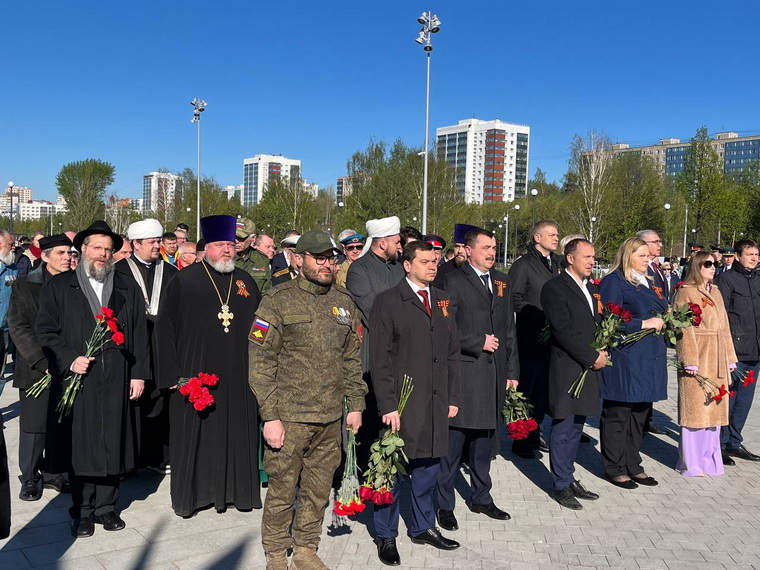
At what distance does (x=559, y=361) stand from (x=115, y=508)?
388 cm

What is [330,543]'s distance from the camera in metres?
4.95

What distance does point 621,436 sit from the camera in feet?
21.5

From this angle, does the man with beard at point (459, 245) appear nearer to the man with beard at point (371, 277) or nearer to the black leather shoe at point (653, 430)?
the man with beard at point (371, 277)

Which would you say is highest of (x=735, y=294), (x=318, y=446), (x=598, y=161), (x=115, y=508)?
(x=598, y=161)

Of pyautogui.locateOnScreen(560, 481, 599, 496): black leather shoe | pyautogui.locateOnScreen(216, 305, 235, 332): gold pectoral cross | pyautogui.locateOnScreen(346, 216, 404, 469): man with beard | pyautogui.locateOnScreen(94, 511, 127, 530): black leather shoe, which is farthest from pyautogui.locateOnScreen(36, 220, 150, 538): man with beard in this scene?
pyautogui.locateOnScreen(560, 481, 599, 496): black leather shoe

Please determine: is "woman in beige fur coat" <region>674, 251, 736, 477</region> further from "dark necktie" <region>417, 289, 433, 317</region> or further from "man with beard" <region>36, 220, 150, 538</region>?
"man with beard" <region>36, 220, 150, 538</region>

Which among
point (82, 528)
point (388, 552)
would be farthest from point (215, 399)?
point (388, 552)

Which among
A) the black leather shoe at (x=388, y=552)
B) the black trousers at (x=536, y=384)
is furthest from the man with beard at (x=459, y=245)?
the black leather shoe at (x=388, y=552)

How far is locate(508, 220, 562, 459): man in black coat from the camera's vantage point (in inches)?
282

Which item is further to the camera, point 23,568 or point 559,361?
point 559,361

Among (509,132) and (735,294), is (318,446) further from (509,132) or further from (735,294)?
(509,132)

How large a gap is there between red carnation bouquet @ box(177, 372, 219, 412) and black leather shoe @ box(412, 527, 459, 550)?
1.82 meters

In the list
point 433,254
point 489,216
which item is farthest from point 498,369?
point 489,216

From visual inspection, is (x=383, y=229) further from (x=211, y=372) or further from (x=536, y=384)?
(x=536, y=384)
